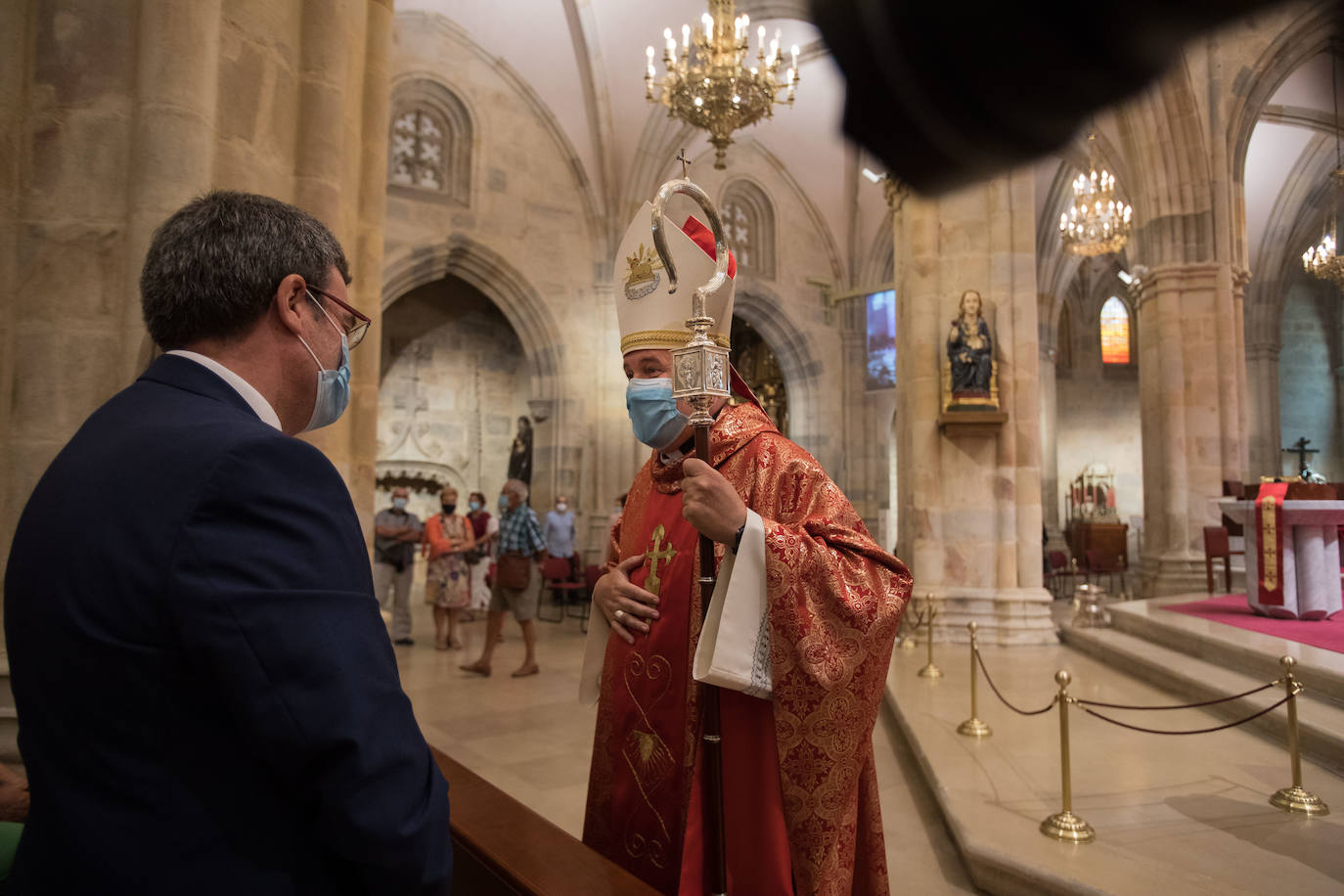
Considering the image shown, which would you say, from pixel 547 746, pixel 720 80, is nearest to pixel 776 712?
pixel 547 746

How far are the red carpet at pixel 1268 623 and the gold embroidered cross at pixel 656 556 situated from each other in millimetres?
5386

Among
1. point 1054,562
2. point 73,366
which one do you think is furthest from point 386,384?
point 73,366

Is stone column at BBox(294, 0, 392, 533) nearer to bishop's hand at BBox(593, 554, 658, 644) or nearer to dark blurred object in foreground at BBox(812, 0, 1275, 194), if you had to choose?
bishop's hand at BBox(593, 554, 658, 644)

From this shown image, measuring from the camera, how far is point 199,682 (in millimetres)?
918

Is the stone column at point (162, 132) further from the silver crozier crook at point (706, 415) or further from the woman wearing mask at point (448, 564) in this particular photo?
the woman wearing mask at point (448, 564)

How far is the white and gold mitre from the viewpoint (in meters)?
2.12

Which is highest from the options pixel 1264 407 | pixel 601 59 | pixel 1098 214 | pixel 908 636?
pixel 601 59

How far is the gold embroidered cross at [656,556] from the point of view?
2.13 meters

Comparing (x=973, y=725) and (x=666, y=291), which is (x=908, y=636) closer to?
(x=973, y=725)

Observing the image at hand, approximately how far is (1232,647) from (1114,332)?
1901 cm

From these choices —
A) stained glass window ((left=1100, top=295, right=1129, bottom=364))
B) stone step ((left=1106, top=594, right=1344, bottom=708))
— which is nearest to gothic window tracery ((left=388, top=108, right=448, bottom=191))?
stone step ((left=1106, top=594, right=1344, bottom=708))

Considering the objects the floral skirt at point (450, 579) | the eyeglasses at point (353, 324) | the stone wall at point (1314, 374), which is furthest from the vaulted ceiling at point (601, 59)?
the stone wall at point (1314, 374)

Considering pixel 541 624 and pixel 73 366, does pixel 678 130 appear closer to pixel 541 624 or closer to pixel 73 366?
pixel 541 624

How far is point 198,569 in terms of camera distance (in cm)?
88
